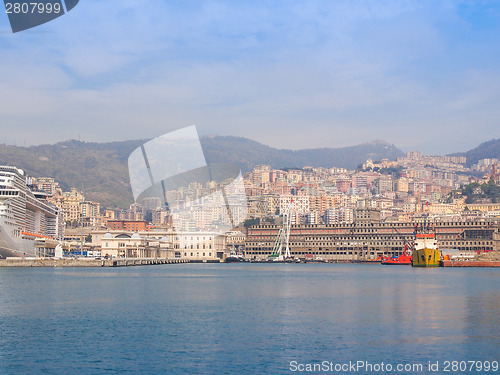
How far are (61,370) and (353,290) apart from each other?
877 inches

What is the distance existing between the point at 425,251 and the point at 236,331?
59282 mm

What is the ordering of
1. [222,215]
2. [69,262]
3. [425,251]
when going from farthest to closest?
[222,215] → [425,251] → [69,262]

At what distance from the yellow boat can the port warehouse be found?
3193 cm

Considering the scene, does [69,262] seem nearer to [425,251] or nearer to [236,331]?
[425,251]

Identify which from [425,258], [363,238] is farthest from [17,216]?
[363,238]

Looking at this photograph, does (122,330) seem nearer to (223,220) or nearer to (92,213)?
(223,220)

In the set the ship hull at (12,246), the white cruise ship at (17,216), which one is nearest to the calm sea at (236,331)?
the ship hull at (12,246)

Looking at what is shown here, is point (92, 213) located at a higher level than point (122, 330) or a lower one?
higher

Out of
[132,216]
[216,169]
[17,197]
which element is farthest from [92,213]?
[17,197]

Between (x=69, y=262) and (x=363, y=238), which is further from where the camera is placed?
(x=363, y=238)

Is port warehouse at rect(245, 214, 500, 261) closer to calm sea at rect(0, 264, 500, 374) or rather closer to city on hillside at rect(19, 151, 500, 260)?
city on hillside at rect(19, 151, 500, 260)

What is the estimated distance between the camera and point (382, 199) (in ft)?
600

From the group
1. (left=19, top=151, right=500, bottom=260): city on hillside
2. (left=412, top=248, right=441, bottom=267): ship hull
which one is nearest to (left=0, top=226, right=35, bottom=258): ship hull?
(left=19, top=151, right=500, bottom=260): city on hillside

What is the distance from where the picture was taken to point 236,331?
1953 cm
